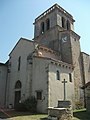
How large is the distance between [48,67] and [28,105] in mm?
5507

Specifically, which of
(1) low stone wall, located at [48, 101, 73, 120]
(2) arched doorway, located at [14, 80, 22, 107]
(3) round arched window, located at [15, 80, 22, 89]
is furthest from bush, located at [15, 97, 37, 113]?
(1) low stone wall, located at [48, 101, 73, 120]

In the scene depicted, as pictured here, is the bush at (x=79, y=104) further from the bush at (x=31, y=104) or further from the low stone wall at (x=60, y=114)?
the low stone wall at (x=60, y=114)

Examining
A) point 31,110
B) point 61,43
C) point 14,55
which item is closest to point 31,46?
point 14,55

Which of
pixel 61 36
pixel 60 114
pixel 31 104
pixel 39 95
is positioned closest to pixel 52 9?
pixel 61 36

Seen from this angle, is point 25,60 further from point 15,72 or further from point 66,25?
point 66,25

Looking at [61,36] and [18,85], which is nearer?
[18,85]

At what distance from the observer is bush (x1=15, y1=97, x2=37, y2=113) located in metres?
21.1

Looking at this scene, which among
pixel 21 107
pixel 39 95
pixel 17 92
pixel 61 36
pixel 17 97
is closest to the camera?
pixel 21 107

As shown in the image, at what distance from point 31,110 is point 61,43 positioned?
1365 cm

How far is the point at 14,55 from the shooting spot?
2873cm

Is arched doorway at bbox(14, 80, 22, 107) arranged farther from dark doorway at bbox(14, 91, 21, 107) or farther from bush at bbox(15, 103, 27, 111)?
bush at bbox(15, 103, 27, 111)

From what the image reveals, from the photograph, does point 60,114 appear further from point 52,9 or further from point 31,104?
point 52,9

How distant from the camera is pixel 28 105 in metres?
21.3

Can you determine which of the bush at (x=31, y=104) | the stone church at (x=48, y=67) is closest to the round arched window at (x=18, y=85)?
the stone church at (x=48, y=67)
